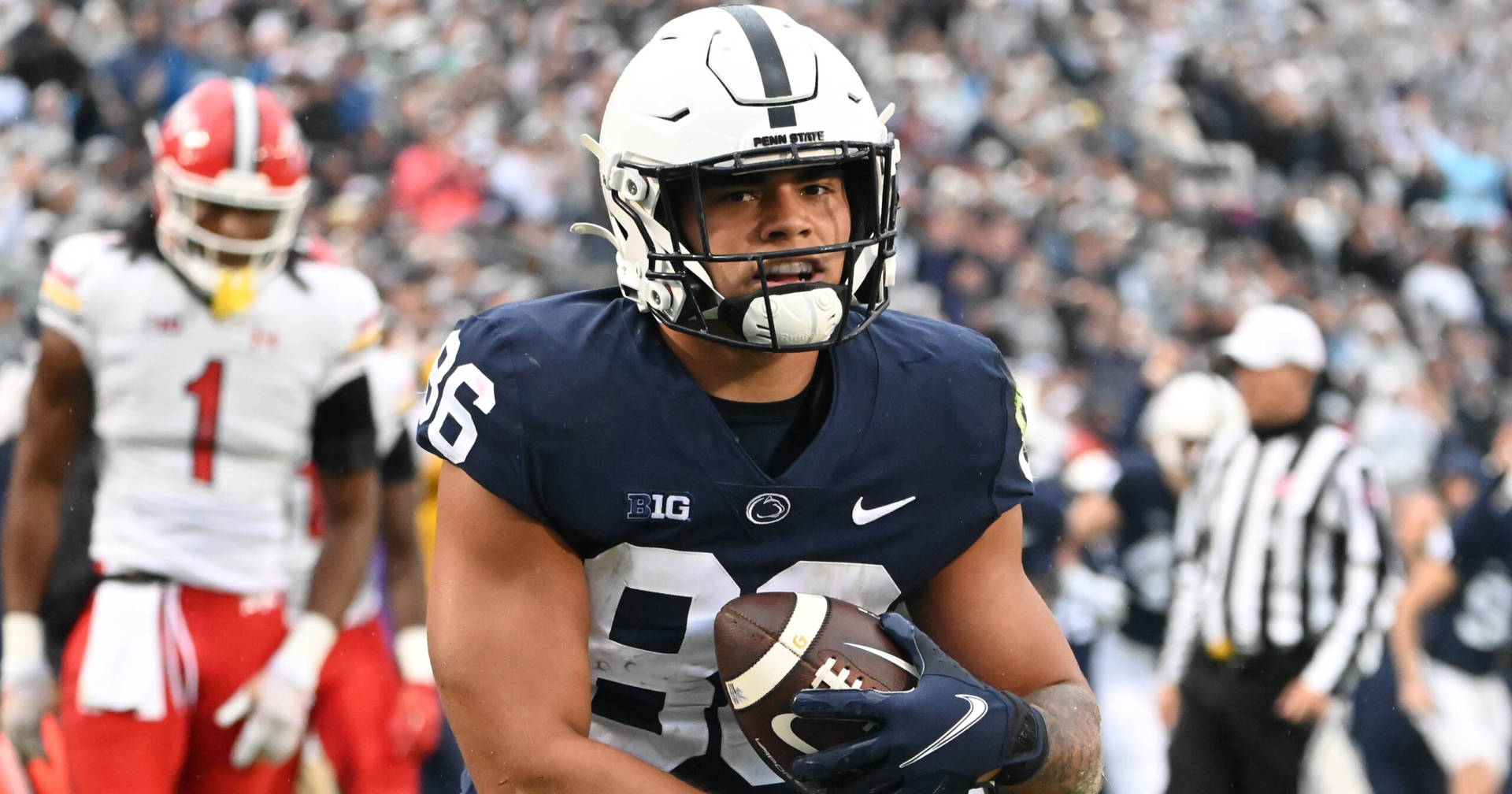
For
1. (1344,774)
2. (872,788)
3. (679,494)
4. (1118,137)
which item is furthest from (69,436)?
(1118,137)

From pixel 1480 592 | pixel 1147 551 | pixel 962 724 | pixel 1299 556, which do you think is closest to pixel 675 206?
pixel 962 724

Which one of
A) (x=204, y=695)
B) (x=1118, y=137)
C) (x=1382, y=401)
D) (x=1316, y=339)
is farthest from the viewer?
(x=1118, y=137)

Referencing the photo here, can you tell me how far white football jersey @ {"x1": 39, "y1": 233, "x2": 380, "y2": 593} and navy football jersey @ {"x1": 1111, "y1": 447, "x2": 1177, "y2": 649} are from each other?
3.31 metres

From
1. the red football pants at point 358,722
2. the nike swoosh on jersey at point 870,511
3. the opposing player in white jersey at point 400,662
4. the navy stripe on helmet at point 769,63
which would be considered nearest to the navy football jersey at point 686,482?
the nike swoosh on jersey at point 870,511

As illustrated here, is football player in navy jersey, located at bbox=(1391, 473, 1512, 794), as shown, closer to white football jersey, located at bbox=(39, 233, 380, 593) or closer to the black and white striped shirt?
the black and white striped shirt

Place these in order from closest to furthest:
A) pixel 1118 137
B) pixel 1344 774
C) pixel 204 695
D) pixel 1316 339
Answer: pixel 204 695
pixel 1316 339
pixel 1344 774
pixel 1118 137

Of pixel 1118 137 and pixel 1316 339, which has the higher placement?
pixel 1316 339

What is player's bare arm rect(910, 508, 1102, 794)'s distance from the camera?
243 cm

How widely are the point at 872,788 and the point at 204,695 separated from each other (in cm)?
232

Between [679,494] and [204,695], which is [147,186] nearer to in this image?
[204,695]

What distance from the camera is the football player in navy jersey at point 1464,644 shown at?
6.30 meters

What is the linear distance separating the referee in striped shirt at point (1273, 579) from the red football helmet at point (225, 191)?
9.80ft

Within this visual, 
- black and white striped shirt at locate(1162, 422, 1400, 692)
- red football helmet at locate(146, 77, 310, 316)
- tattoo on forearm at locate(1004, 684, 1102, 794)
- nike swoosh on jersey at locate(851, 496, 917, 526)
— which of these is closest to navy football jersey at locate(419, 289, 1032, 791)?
nike swoosh on jersey at locate(851, 496, 917, 526)

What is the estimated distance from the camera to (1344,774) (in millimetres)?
6516
